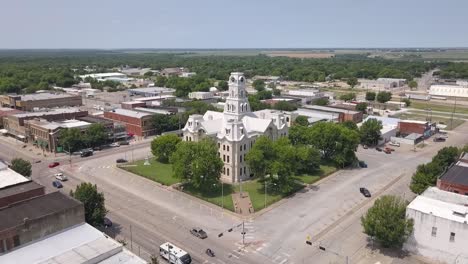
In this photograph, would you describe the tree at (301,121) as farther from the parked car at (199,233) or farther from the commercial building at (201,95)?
the commercial building at (201,95)

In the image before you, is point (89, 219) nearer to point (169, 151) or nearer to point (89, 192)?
point (89, 192)

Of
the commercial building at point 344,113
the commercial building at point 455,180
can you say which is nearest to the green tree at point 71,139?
the commercial building at point 344,113

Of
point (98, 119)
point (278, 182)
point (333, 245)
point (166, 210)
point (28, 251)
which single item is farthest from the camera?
point (98, 119)

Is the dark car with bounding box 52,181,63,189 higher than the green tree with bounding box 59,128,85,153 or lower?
lower

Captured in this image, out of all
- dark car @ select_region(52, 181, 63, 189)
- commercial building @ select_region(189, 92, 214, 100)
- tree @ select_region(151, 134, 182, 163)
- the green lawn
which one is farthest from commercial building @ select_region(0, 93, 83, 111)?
tree @ select_region(151, 134, 182, 163)

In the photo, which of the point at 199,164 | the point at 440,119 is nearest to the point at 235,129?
the point at 199,164

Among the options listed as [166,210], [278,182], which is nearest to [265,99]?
[278,182]

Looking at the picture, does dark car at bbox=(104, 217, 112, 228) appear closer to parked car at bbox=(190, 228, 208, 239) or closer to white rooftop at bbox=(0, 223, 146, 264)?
Answer: white rooftop at bbox=(0, 223, 146, 264)

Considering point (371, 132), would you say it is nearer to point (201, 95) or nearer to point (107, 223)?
point (107, 223)
